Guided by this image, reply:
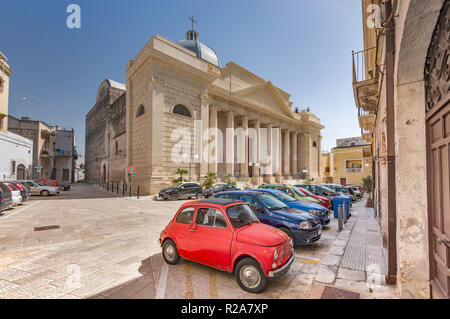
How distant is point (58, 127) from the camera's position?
48.9m

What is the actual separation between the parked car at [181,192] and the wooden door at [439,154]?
51.1 feet

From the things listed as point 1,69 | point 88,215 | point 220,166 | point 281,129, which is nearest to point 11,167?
point 1,69

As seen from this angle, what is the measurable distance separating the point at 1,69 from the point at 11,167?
10.6 m

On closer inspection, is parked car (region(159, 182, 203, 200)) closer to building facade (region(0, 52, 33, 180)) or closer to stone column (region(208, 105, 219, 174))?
stone column (region(208, 105, 219, 174))

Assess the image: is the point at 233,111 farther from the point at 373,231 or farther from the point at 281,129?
the point at 373,231

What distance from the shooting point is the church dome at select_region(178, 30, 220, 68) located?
34.0 metres

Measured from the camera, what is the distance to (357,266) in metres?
4.68

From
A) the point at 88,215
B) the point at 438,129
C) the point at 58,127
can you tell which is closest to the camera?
the point at 438,129

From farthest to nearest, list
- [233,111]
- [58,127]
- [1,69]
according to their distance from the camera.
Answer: [58,127] < [233,111] < [1,69]

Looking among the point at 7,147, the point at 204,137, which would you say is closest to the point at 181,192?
the point at 204,137

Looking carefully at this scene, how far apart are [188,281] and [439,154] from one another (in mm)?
4287

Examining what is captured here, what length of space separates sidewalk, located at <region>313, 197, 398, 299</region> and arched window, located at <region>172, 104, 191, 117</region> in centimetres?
1927

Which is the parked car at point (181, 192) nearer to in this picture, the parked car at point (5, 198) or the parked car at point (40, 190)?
the parked car at point (5, 198)

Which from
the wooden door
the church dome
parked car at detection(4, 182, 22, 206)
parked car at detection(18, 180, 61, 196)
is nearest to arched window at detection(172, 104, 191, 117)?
parked car at detection(18, 180, 61, 196)
